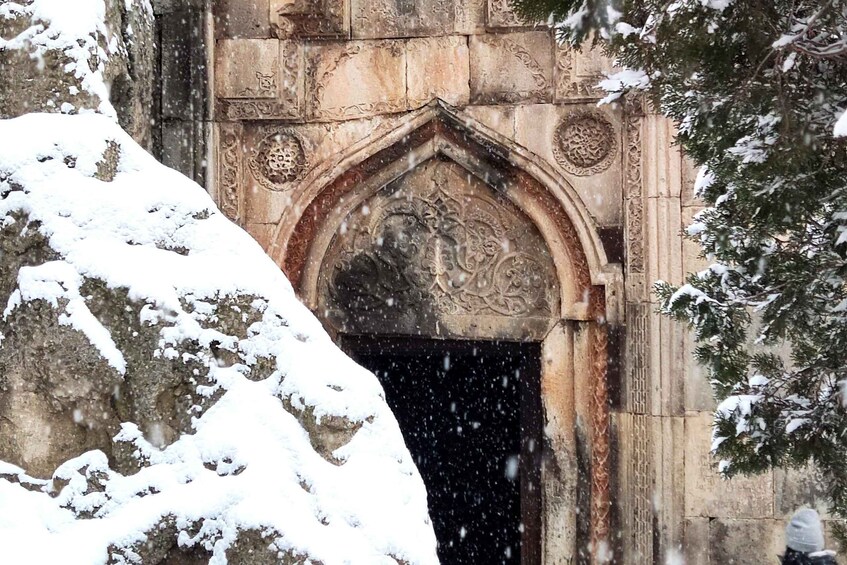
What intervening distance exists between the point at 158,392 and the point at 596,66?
421cm

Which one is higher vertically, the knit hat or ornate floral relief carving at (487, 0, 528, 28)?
ornate floral relief carving at (487, 0, 528, 28)

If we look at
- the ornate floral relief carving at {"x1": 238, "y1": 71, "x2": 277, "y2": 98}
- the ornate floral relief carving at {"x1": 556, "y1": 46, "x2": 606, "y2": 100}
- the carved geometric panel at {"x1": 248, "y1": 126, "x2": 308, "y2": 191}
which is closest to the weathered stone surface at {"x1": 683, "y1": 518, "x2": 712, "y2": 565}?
the ornate floral relief carving at {"x1": 556, "y1": 46, "x2": 606, "y2": 100}

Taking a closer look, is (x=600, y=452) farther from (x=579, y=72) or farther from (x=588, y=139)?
(x=579, y=72)

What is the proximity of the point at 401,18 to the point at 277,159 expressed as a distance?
1.13 metres

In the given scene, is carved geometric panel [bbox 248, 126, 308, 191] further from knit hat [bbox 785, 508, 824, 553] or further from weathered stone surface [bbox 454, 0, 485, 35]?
knit hat [bbox 785, 508, 824, 553]

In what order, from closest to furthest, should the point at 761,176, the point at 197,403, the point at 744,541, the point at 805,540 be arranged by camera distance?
1. the point at 197,403
2. the point at 761,176
3. the point at 805,540
4. the point at 744,541

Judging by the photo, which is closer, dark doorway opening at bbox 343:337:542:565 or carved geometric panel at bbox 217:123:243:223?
carved geometric panel at bbox 217:123:243:223

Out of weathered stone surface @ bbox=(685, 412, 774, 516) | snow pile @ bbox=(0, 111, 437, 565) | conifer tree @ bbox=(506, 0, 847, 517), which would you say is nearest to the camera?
snow pile @ bbox=(0, 111, 437, 565)

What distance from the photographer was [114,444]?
90.7 inches

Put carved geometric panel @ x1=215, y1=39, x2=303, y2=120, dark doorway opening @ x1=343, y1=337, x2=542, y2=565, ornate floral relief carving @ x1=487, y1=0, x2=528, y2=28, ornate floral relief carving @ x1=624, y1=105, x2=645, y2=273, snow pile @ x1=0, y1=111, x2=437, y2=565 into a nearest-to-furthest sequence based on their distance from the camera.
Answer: snow pile @ x1=0, y1=111, x2=437, y2=565
ornate floral relief carving @ x1=624, y1=105, x2=645, y2=273
ornate floral relief carving @ x1=487, y1=0, x2=528, y2=28
carved geometric panel @ x1=215, y1=39, x2=303, y2=120
dark doorway opening @ x1=343, y1=337, x2=542, y2=565

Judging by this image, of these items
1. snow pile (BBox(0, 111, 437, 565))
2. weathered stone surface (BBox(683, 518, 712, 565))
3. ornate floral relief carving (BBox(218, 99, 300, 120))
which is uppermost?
ornate floral relief carving (BBox(218, 99, 300, 120))

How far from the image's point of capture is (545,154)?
598 cm

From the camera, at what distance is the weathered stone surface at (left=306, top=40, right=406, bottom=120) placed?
604cm

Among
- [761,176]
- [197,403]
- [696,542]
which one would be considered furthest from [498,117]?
[197,403]
